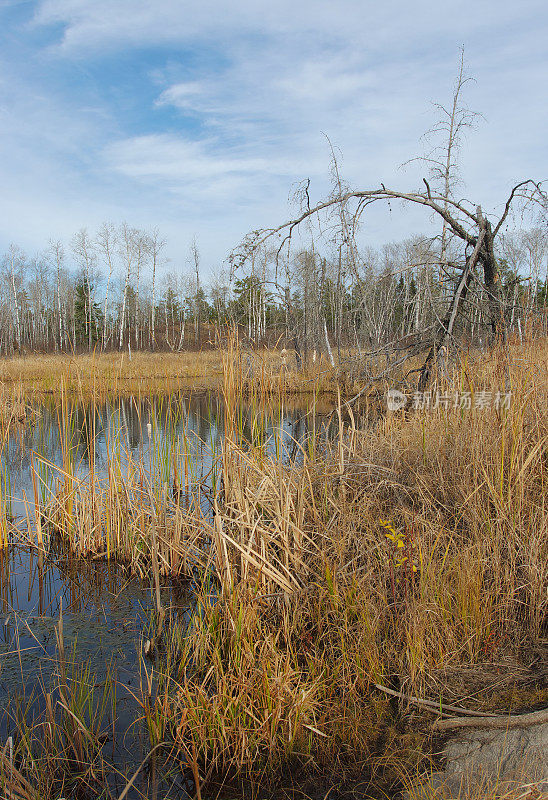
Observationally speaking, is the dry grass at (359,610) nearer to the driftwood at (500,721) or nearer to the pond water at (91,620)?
the driftwood at (500,721)

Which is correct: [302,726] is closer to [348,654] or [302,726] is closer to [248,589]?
[348,654]

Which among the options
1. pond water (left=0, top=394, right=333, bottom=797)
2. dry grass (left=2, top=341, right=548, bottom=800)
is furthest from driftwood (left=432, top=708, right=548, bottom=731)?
pond water (left=0, top=394, right=333, bottom=797)

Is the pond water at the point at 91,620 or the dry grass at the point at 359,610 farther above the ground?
the dry grass at the point at 359,610

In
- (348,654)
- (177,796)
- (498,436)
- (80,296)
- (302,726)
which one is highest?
(80,296)

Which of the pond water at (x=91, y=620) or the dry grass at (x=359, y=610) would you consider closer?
the dry grass at (x=359, y=610)

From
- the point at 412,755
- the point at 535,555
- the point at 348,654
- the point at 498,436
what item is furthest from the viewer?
the point at 498,436

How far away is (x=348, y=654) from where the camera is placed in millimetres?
2363

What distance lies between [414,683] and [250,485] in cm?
146

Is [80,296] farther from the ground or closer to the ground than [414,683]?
farther from the ground

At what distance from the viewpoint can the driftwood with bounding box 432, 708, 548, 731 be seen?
1.92 m

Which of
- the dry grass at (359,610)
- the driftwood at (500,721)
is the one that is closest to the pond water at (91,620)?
the dry grass at (359,610)

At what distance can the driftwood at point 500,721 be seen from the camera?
1921 millimetres

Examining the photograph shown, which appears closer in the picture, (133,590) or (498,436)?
(498,436)

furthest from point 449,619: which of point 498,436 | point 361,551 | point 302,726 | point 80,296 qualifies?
point 80,296
